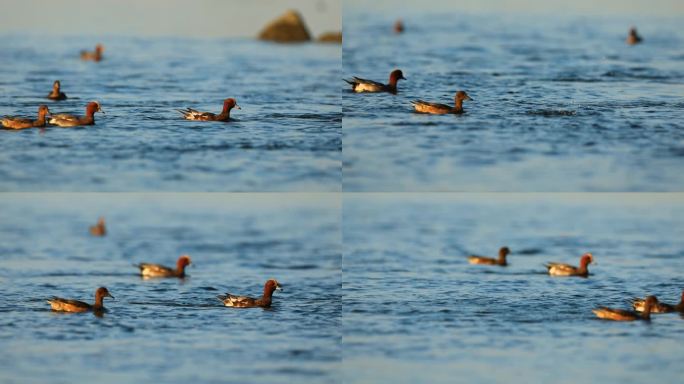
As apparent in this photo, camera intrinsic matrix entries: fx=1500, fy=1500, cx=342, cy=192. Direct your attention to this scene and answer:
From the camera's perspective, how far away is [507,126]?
11.2m

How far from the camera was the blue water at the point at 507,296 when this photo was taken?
10.5 m

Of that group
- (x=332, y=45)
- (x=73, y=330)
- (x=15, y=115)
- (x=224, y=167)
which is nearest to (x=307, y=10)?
(x=332, y=45)

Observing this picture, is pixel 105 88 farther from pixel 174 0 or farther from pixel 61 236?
pixel 61 236

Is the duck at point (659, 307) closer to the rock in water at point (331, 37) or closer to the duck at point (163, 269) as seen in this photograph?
the rock in water at point (331, 37)

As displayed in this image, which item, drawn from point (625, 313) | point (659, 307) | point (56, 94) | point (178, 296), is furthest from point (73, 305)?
point (659, 307)

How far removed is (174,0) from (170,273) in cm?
244

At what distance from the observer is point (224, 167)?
1096 cm

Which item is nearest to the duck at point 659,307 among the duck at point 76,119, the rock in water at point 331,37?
the rock in water at point 331,37

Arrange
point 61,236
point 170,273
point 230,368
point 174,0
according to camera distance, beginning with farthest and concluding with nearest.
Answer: point 61,236 → point 170,273 → point 174,0 → point 230,368

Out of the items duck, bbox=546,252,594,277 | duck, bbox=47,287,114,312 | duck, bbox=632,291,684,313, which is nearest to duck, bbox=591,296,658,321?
duck, bbox=632,291,684,313

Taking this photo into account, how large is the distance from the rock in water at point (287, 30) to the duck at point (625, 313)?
3313 mm

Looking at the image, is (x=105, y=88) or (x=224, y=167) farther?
(x=105, y=88)

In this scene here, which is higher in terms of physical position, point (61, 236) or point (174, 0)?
point (174, 0)

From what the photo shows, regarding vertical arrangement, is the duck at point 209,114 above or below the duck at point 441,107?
below
